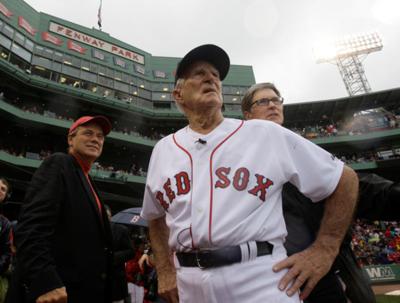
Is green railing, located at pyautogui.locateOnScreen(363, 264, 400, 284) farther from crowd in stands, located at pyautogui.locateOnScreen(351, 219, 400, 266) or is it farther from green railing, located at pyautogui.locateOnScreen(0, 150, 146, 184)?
green railing, located at pyautogui.locateOnScreen(0, 150, 146, 184)

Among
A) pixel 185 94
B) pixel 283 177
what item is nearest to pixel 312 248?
pixel 283 177

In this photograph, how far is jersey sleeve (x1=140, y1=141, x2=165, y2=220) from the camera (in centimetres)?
166

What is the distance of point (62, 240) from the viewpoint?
1.96 metres

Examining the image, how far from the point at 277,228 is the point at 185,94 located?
1.03 meters

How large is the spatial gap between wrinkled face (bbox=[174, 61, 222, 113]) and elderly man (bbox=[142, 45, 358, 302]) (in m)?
0.19

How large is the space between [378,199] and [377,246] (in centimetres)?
1727

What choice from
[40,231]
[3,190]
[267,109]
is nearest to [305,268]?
[40,231]

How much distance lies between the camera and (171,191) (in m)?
1.48

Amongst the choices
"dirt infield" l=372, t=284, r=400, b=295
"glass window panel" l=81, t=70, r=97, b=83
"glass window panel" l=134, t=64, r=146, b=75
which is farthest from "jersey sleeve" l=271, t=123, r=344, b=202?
"glass window panel" l=134, t=64, r=146, b=75

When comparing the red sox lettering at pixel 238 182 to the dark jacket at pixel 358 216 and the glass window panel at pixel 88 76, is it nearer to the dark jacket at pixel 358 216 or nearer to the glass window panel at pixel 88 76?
Answer: the dark jacket at pixel 358 216

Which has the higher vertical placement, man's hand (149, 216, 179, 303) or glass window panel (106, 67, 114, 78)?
glass window panel (106, 67, 114, 78)

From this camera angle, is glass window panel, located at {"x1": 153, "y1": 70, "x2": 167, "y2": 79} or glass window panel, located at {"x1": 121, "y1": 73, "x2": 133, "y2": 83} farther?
Result: glass window panel, located at {"x1": 153, "y1": 70, "x2": 167, "y2": 79}

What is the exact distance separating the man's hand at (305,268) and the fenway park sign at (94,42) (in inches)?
1292

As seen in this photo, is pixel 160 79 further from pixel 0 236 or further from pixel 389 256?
pixel 0 236
